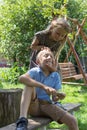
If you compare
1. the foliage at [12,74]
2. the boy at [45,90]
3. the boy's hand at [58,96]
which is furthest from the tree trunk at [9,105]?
the foliage at [12,74]

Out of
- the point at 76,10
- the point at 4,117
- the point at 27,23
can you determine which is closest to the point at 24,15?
the point at 27,23

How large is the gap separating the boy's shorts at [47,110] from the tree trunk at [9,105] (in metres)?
0.94

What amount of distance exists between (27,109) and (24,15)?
817 centimetres

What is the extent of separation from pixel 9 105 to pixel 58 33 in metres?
1.32

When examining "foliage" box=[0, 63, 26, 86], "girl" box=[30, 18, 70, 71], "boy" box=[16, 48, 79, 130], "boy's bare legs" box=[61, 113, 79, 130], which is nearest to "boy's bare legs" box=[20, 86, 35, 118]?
"boy" box=[16, 48, 79, 130]

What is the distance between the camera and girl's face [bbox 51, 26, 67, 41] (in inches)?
129

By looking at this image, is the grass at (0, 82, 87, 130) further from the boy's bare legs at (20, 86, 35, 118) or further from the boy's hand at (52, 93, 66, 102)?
the boy's bare legs at (20, 86, 35, 118)

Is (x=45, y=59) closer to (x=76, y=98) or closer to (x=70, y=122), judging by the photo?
(x=70, y=122)

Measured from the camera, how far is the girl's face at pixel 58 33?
3277mm

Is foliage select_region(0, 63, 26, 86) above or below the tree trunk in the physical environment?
above

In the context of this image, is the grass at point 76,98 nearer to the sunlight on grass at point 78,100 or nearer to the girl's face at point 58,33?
the sunlight on grass at point 78,100

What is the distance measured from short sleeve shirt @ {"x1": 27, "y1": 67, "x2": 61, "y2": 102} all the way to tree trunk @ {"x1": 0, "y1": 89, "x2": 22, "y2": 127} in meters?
0.98

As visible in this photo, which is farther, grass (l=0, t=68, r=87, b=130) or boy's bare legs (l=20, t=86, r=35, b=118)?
grass (l=0, t=68, r=87, b=130)

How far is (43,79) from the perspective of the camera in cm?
310
